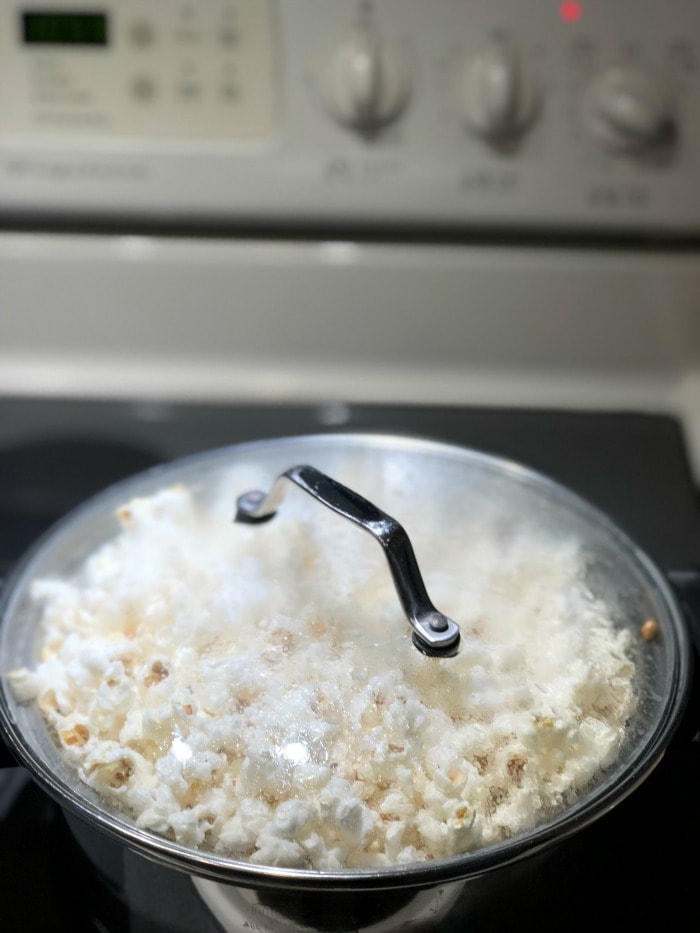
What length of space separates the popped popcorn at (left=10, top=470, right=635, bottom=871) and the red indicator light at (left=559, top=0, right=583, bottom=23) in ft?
1.18

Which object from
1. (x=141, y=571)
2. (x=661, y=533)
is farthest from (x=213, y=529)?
A: (x=661, y=533)

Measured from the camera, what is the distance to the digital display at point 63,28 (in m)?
0.62

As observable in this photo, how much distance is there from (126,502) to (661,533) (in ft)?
1.06

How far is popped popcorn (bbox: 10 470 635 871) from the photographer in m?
0.34

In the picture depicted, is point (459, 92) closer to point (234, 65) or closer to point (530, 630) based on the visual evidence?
point (234, 65)

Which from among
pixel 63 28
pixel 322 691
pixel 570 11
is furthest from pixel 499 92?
pixel 322 691

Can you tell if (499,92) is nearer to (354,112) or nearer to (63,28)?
(354,112)

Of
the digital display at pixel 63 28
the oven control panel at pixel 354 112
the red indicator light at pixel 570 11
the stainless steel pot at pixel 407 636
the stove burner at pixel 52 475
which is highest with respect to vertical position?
the red indicator light at pixel 570 11

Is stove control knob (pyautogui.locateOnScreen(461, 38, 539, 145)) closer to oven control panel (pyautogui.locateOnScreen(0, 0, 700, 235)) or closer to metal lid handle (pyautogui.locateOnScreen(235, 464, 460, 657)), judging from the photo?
oven control panel (pyautogui.locateOnScreen(0, 0, 700, 235))

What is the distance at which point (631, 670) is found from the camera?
1.33 feet

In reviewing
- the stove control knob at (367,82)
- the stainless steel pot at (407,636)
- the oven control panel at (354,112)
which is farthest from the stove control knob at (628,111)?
the stainless steel pot at (407,636)

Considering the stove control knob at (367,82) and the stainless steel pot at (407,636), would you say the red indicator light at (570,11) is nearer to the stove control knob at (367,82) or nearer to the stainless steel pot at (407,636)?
the stove control knob at (367,82)

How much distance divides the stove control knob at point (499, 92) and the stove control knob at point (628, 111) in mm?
41

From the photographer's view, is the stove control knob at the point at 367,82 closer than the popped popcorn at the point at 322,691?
No
